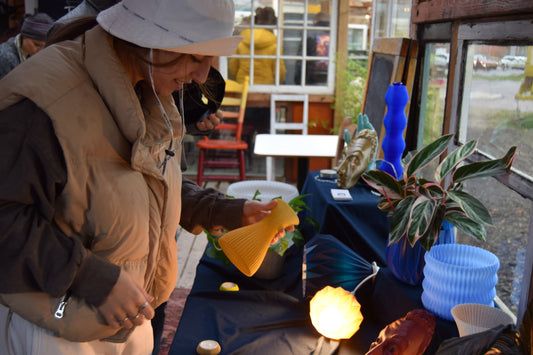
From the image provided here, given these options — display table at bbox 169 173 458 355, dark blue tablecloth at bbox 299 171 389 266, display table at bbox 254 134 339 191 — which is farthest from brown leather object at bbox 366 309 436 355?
display table at bbox 254 134 339 191

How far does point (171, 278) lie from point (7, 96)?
56 centimetres

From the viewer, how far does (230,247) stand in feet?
4.18

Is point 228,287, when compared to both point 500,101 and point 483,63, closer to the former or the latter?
point 500,101

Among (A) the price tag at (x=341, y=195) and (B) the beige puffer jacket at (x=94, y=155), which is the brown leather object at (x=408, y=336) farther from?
(A) the price tag at (x=341, y=195)

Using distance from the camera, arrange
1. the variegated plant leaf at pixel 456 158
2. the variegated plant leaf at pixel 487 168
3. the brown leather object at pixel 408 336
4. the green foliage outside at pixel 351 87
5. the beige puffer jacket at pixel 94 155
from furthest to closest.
A: the green foliage outside at pixel 351 87 → the variegated plant leaf at pixel 456 158 → the variegated plant leaf at pixel 487 168 → the brown leather object at pixel 408 336 → the beige puffer jacket at pixel 94 155

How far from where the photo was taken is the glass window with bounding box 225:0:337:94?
5.32 metres

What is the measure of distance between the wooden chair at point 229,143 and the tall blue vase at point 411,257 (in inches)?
129

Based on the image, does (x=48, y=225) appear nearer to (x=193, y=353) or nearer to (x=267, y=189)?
(x=193, y=353)

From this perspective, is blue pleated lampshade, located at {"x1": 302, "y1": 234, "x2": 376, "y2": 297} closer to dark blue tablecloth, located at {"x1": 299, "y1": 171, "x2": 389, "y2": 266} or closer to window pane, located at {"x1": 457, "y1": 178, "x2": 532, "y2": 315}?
dark blue tablecloth, located at {"x1": 299, "y1": 171, "x2": 389, "y2": 266}

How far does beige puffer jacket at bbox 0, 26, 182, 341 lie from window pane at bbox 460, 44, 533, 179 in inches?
42.9

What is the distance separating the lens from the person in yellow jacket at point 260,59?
5.35m

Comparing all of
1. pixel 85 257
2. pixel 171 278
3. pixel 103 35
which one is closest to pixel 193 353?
pixel 171 278

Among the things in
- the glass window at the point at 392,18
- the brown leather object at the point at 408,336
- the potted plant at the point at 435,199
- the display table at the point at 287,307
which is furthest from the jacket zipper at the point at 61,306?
the glass window at the point at 392,18

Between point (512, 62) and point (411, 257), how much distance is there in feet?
2.32
